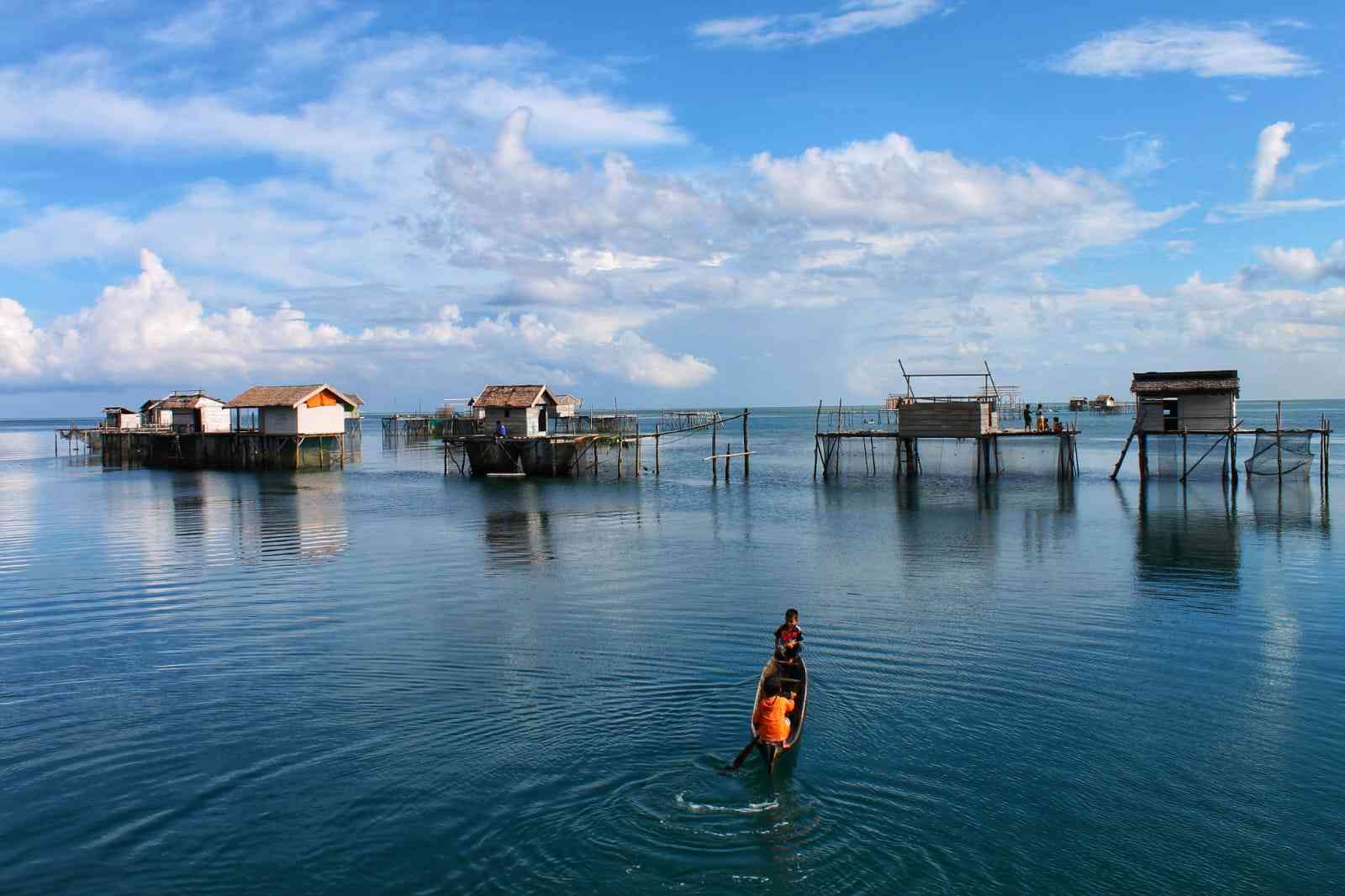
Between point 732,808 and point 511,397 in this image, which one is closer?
point 732,808

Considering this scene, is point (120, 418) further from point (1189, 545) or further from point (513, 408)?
point (1189, 545)

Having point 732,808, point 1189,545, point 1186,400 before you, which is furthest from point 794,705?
point 1186,400

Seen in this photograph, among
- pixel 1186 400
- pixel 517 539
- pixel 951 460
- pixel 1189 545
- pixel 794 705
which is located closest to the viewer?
pixel 794 705

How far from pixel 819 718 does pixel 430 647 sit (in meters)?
8.00

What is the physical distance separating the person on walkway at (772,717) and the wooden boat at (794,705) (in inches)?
1.8

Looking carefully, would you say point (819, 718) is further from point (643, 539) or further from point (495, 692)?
point (643, 539)

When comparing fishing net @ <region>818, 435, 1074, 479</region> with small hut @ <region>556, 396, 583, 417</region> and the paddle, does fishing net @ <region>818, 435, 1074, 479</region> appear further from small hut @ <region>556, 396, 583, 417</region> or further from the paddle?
the paddle

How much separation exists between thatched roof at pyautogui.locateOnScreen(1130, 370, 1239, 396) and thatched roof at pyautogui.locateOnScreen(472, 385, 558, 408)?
34.6 metres

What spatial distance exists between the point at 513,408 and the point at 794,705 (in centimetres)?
4788

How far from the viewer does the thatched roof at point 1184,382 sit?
46031 millimetres

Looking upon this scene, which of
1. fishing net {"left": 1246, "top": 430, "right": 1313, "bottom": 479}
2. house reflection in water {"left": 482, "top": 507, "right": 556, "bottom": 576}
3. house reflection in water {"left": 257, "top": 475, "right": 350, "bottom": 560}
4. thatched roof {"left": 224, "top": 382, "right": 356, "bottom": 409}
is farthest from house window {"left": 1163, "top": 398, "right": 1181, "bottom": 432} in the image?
thatched roof {"left": 224, "top": 382, "right": 356, "bottom": 409}

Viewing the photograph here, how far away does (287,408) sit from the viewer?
66.2 m

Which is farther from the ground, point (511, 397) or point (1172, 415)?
point (511, 397)

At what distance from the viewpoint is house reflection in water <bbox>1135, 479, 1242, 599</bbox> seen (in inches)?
936
